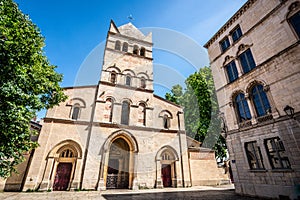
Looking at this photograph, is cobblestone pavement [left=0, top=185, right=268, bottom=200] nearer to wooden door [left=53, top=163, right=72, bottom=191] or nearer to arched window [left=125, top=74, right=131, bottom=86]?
wooden door [left=53, top=163, right=72, bottom=191]

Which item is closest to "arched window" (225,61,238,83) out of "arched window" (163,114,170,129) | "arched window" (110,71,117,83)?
"arched window" (163,114,170,129)

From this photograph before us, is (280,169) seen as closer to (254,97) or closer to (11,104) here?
(254,97)

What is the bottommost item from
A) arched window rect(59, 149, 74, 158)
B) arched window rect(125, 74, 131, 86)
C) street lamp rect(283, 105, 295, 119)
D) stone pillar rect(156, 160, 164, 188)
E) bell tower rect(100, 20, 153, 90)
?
stone pillar rect(156, 160, 164, 188)

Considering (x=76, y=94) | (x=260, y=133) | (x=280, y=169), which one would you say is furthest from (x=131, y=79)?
(x=280, y=169)

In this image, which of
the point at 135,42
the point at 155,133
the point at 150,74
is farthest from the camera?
the point at 135,42

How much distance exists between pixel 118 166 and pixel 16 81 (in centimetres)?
1138

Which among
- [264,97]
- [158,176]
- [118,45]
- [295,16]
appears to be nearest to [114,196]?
→ [158,176]

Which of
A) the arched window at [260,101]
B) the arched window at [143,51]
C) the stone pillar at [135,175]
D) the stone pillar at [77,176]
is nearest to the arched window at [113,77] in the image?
the arched window at [143,51]

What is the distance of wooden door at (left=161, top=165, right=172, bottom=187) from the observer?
15719 millimetres

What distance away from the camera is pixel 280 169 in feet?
28.0

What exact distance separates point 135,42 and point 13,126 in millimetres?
17870

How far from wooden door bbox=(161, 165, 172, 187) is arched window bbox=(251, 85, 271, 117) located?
10.2m

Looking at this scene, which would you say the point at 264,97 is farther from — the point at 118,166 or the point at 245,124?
the point at 118,166

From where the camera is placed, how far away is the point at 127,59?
65.3ft
